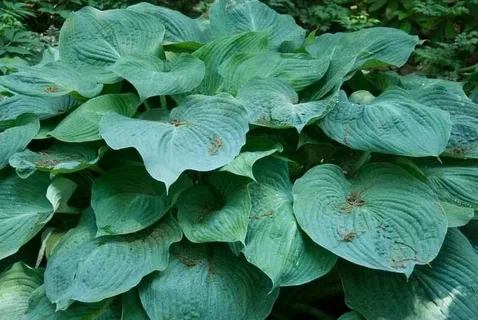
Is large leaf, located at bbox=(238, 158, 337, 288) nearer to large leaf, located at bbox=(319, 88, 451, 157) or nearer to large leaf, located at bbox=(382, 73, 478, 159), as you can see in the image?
large leaf, located at bbox=(319, 88, 451, 157)

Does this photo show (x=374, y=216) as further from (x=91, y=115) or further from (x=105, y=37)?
(x=105, y=37)

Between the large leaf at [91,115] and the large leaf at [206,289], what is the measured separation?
427 mm

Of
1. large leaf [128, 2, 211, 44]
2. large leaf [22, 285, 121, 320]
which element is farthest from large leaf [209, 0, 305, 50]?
large leaf [22, 285, 121, 320]

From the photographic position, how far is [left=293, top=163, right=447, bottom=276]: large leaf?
4.42 feet

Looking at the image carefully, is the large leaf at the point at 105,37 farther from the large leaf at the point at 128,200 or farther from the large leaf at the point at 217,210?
the large leaf at the point at 217,210

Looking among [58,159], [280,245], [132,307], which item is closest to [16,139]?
[58,159]

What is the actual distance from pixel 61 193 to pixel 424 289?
99 cm

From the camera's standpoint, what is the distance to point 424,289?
4.73 feet

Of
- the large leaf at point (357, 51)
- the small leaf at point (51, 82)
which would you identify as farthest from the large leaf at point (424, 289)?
the small leaf at point (51, 82)

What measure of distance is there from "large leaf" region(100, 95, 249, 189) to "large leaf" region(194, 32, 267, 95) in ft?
0.54

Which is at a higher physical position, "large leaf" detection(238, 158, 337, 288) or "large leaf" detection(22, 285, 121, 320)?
"large leaf" detection(238, 158, 337, 288)

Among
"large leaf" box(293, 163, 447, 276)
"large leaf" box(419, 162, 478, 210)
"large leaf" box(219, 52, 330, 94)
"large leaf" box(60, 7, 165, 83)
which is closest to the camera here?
"large leaf" box(293, 163, 447, 276)

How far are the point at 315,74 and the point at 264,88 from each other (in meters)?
0.19

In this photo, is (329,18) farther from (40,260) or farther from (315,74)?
(40,260)
